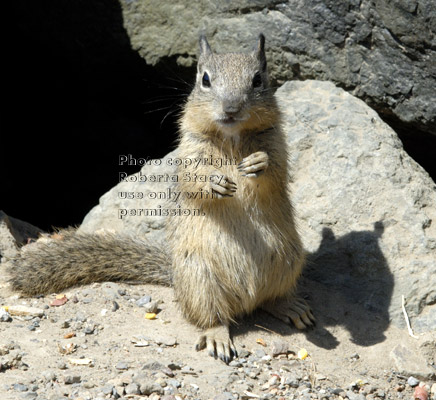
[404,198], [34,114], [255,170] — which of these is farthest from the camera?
[34,114]

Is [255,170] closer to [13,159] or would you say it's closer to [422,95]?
[422,95]

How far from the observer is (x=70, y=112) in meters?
7.71

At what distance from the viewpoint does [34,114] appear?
7762 millimetres

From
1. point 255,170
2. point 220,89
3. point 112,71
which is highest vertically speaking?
point 220,89

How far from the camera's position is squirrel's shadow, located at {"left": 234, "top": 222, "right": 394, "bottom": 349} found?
4.44 m

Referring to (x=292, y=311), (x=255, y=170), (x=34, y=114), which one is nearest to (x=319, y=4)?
(x=255, y=170)

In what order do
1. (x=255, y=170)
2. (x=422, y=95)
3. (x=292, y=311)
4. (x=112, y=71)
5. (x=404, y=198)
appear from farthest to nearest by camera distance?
1. (x=112, y=71)
2. (x=422, y=95)
3. (x=404, y=198)
4. (x=292, y=311)
5. (x=255, y=170)

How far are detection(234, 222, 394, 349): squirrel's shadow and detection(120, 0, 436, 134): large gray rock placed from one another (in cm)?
129

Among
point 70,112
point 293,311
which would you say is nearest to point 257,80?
point 293,311

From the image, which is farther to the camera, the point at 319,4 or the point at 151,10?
the point at 151,10

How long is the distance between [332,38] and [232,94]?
198 cm

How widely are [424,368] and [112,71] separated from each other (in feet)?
14.6

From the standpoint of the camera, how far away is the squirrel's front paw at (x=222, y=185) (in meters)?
3.93

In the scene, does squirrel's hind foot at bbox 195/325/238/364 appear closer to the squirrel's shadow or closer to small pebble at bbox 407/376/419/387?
the squirrel's shadow
